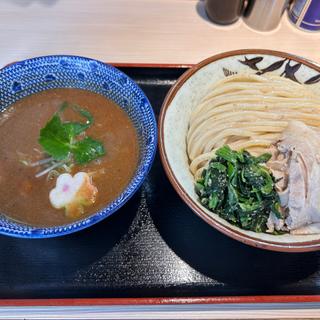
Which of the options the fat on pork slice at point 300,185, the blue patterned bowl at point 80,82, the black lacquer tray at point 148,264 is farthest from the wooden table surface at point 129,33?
the black lacquer tray at point 148,264

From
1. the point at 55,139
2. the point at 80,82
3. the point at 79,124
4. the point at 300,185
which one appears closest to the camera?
the point at 300,185

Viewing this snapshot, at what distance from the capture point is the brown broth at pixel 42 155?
130cm

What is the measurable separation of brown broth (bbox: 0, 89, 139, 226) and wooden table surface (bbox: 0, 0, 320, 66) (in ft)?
1.71

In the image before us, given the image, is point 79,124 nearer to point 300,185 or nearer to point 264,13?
point 300,185

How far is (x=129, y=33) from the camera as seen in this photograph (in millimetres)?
2090

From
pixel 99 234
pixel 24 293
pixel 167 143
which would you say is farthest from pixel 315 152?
pixel 24 293

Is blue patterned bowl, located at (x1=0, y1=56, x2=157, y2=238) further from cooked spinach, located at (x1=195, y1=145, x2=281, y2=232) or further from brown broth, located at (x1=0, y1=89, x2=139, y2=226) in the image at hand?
cooked spinach, located at (x1=195, y1=145, x2=281, y2=232)

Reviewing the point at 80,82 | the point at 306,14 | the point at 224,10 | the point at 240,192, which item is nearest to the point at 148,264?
the point at 240,192

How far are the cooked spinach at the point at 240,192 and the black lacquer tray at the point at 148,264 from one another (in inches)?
6.1

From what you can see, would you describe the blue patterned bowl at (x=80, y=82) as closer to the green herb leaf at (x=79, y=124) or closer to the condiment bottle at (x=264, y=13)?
the green herb leaf at (x=79, y=124)

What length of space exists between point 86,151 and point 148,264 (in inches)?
20.1

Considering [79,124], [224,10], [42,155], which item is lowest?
[42,155]

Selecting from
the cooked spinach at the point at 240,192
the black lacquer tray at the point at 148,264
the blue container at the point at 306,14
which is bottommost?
the black lacquer tray at the point at 148,264

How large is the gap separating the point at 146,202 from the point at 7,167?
1.94ft
